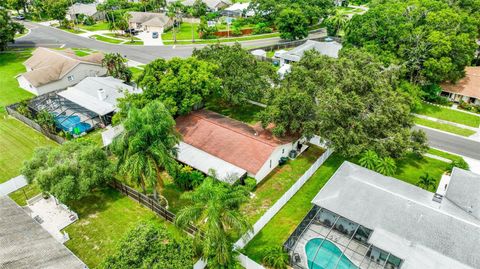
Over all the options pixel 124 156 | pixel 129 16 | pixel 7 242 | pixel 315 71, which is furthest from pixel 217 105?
pixel 129 16

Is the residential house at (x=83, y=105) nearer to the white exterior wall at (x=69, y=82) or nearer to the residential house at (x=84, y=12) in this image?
the white exterior wall at (x=69, y=82)

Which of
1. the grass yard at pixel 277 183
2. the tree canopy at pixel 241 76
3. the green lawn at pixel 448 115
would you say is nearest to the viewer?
the grass yard at pixel 277 183

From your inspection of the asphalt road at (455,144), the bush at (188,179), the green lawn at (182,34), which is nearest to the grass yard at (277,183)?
the bush at (188,179)

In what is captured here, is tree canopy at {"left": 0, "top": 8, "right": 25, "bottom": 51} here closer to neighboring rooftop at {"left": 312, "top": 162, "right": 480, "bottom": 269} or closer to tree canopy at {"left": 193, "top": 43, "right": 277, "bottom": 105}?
tree canopy at {"left": 193, "top": 43, "right": 277, "bottom": 105}

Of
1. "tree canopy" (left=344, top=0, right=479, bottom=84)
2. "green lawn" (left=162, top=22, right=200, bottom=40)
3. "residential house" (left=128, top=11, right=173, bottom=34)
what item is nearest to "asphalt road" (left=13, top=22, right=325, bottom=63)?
"green lawn" (left=162, top=22, right=200, bottom=40)

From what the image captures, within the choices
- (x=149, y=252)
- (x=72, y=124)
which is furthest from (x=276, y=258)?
(x=72, y=124)

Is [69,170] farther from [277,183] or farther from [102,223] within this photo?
[277,183]

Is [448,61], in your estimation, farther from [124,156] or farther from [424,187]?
[124,156]
